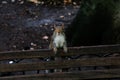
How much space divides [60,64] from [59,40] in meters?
0.39

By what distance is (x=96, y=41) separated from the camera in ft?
29.6

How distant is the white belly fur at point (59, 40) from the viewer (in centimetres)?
667

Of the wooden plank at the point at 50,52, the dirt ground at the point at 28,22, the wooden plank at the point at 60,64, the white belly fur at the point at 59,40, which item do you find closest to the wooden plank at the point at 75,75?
the wooden plank at the point at 60,64

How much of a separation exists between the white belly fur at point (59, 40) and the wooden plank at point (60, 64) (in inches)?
10.6

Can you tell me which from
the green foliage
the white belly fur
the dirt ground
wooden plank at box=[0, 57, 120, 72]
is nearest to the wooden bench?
wooden plank at box=[0, 57, 120, 72]

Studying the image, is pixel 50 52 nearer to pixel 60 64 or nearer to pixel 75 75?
pixel 60 64

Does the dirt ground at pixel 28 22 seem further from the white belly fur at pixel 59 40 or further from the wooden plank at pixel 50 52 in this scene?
the white belly fur at pixel 59 40

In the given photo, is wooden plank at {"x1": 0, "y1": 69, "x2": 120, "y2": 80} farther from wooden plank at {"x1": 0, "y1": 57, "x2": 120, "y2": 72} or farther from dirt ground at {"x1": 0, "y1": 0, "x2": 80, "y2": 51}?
dirt ground at {"x1": 0, "y1": 0, "x2": 80, "y2": 51}

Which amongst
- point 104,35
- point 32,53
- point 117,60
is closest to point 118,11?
point 104,35

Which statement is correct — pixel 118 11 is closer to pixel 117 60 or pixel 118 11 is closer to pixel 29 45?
pixel 117 60

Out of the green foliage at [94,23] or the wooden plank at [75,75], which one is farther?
the green foliage at [94,23]

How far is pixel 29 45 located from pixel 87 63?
3.33 meters

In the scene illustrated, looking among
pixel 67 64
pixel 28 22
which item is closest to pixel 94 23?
pixel 67 64

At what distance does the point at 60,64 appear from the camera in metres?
6.82
